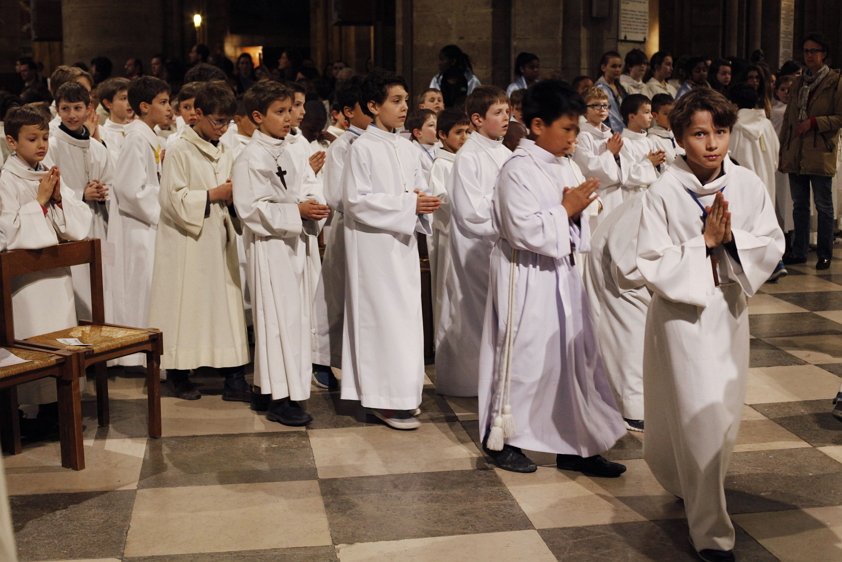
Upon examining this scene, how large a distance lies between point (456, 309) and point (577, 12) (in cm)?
656

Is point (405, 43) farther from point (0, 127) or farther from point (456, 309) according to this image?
point (456, 309)

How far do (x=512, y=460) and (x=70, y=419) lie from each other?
1888 mm

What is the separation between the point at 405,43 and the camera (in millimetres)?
12820

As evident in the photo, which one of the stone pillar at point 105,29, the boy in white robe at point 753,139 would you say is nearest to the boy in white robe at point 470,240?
the boy in white robe at point 753,139

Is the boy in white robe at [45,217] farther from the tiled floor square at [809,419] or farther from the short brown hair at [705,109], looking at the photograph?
the tiled floor square at [809,419]

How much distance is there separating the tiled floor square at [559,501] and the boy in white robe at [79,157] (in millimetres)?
2956

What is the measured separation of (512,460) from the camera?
17.2ft

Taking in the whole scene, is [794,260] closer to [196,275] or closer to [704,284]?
[196,275]

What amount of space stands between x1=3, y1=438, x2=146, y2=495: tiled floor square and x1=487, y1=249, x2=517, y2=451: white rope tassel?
151 centimetres

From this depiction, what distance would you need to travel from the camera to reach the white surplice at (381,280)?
5906 millimetres

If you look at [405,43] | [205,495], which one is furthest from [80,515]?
[405,43]

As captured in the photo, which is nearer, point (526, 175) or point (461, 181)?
point (526, 175)

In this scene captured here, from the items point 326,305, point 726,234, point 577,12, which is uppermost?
point 577,12

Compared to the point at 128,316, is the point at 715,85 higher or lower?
higher
